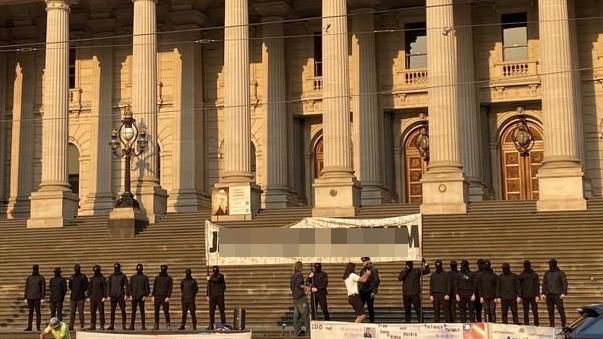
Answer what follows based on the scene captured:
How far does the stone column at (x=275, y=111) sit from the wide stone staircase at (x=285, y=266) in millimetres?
5787

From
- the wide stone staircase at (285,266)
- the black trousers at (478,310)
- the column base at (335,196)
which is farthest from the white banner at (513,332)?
the column base at (335,196)

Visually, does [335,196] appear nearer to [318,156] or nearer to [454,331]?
[318,156]

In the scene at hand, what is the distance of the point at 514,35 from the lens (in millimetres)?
37875

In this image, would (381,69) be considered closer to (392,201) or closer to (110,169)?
(392,201)

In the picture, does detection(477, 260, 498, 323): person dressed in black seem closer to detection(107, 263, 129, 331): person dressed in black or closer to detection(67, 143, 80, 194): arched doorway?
detection(107, 263, 129, 331): person dressed in black

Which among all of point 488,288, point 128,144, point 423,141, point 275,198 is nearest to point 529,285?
point 488,288

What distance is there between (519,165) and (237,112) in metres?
11.6

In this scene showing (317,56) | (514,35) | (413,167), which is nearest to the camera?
(514,35)

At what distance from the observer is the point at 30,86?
4316 centimetres

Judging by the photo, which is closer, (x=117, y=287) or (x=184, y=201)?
(x=117, y=287)

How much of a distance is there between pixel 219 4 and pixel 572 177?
58.3ft

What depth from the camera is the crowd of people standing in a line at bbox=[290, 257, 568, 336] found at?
19719 mm

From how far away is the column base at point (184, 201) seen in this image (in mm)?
39938

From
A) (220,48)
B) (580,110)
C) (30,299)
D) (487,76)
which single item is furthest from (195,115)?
(30,299)
